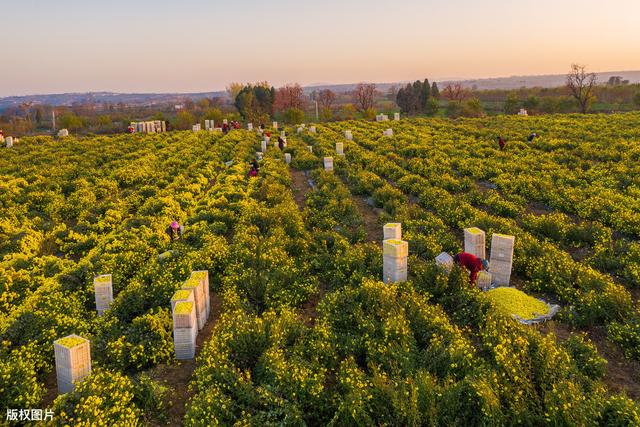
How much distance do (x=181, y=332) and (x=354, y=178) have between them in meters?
15.2

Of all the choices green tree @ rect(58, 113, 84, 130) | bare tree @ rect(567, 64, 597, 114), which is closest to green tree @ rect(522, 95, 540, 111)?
bare tree @ rect(567, 64, 597, 114)

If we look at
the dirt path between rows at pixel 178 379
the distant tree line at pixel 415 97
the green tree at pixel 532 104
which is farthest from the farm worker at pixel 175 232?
the distant tree line at pixel 415 97

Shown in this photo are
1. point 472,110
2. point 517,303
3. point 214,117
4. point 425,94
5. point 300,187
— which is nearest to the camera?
point 517,303

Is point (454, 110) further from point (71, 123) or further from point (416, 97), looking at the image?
point (71, 123)

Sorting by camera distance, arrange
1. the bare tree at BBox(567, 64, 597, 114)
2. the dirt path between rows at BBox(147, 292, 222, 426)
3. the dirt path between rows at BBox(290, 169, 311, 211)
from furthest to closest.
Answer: the bare tree at BBox(567, 64, 597, 114) → the dirt path between rows at BBox(290, 169, 311, 211) → the dirt path between rows at BBox(147, 292, 222, 426)

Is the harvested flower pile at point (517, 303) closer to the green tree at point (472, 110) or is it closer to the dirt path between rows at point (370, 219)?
the dirt path between rows at point (370, 219)

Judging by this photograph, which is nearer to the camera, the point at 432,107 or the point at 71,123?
the point at 71,123

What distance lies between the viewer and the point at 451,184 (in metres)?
19.7

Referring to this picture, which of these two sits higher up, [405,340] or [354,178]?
[354,178]

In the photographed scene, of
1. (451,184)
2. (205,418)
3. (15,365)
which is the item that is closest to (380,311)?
(205,418)

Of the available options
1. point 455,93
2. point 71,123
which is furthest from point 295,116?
point 455,93

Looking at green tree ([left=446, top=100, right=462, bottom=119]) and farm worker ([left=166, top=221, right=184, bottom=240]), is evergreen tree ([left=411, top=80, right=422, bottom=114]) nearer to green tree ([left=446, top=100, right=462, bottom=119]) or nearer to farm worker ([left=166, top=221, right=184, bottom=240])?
green tree ([left=446, top=100, right=462, bottom=119])

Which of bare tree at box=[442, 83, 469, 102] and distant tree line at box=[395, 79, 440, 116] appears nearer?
distant tree line at box=[395, 79, 440, 116]

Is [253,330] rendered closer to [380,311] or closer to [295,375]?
[295,375]
